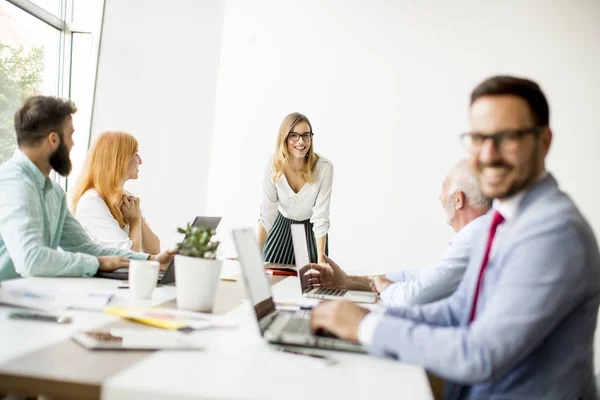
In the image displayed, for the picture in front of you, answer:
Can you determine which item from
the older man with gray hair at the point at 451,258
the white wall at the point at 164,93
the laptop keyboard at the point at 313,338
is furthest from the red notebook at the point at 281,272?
the white wall at the point at 164,93

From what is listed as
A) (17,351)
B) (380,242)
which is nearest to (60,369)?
(17,351)

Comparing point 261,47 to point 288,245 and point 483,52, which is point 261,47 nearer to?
point 483,52

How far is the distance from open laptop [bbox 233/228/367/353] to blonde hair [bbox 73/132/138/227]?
1720 mm

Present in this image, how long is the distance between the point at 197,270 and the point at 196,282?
0.03 metres

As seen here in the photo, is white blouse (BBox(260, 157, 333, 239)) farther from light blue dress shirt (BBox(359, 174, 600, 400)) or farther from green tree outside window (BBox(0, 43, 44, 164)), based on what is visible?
light blue dress shirt (BBox(359, 174, 600, 400))

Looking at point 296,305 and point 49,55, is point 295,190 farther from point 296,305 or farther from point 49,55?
point 49,55

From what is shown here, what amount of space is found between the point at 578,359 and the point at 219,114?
512 cm

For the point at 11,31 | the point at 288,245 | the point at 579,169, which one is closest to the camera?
the point at 288,245

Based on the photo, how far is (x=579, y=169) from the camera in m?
5.71

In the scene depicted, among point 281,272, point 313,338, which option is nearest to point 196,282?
point 313,338

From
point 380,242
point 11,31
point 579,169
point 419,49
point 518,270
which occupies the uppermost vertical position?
point 419,49

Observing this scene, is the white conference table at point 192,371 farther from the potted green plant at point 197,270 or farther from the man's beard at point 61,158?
the man's beard at point 61,158

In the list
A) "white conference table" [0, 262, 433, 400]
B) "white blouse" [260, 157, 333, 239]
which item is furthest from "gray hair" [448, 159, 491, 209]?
"white blouse" [260, 157, 333, 239]

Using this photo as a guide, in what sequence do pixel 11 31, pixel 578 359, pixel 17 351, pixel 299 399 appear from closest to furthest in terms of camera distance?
1. pixel 299 399
2. pixel 17 351
3. pixel 578 359
4. pixel 11 31
